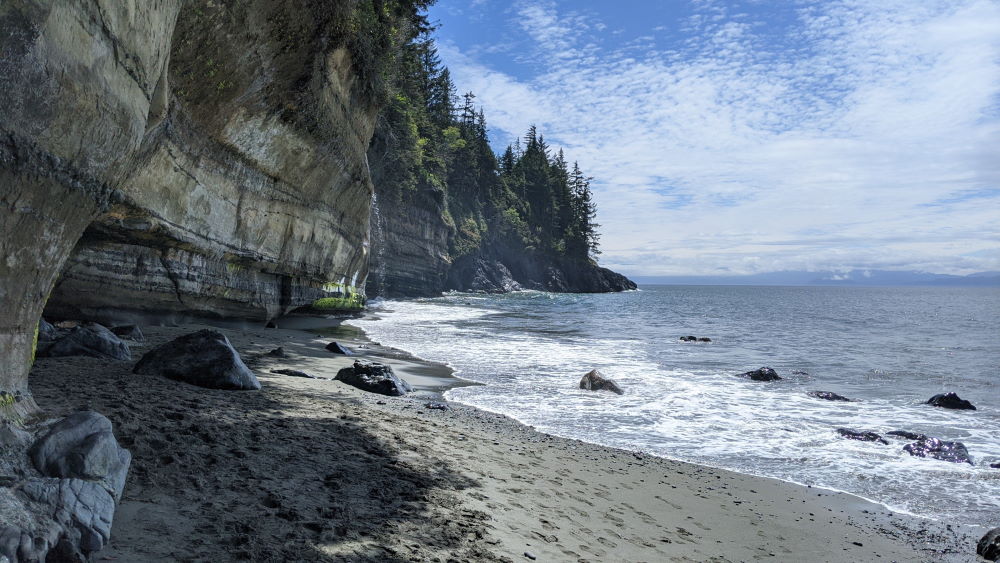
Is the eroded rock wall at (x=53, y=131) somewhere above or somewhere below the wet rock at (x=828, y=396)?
above

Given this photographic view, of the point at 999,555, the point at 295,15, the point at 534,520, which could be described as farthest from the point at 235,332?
the point at 999,555

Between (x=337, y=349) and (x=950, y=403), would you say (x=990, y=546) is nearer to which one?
(x=950, y=403)

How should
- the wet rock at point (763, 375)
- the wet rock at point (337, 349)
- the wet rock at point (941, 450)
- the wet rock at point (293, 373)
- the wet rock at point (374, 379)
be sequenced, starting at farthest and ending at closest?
the wet rock at point (763, 375), the wet rock at point (337, 349), the wet rock at point (374, 379), the wet rock at point (293, 373), the wet rock at point (941, 450)

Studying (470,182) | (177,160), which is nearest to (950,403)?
(177,160)

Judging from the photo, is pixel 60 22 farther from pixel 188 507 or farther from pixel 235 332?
pixel 235 332

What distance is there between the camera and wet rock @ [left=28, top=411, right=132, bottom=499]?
9.48 feet

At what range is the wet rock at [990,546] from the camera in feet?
15.5

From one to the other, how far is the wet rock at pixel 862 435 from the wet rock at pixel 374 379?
709 cm

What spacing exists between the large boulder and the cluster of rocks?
322cm

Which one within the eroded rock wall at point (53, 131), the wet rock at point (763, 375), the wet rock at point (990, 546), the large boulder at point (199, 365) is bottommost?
the wet rock at point (990, 546)

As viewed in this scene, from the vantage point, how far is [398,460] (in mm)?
4957

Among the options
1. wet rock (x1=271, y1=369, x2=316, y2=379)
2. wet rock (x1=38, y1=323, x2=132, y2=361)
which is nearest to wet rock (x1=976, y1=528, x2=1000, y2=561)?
wet rock (x1=271, y1=369, x2=316, y2=379)

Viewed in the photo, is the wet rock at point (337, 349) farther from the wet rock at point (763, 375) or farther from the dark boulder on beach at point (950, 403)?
the dark boulder on beach at point (950, 403)

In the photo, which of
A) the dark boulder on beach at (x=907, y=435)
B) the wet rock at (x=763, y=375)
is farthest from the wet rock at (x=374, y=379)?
the wet rock at (x=763, y=375)
